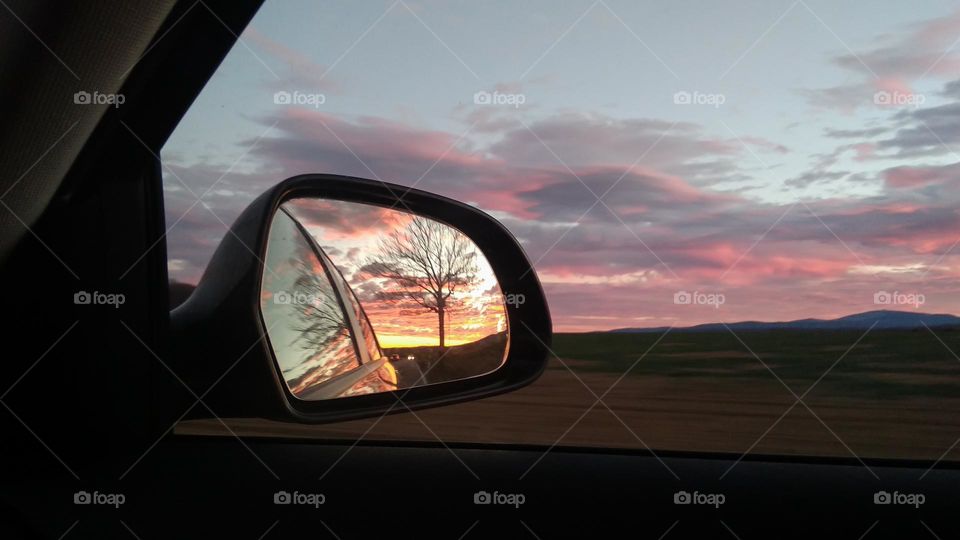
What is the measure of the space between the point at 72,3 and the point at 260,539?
4.92ft

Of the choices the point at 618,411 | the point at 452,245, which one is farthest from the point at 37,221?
the point at 618,411

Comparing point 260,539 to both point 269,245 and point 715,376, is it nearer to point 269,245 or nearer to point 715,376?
point 269,245

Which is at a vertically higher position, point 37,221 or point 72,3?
point 72,3

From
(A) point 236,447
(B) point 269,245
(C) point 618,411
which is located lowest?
(A) point 236,447

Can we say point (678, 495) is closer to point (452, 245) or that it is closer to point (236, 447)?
point (452, 245)

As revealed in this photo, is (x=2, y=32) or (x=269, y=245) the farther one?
(x=269, y=245)

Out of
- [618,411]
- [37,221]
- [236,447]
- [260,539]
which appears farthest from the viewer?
[618,411]

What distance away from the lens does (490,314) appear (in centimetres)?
314

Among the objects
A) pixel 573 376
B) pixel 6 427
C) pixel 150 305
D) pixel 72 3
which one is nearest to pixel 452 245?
pixel 150 305

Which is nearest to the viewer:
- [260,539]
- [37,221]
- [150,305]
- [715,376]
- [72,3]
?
[72,3]

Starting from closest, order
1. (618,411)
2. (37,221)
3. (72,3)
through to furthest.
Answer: (72,3), (37,221), (618,411)

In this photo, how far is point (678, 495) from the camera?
8.83 feet

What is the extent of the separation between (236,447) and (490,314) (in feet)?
3.47

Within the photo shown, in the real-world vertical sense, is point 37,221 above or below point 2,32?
below
